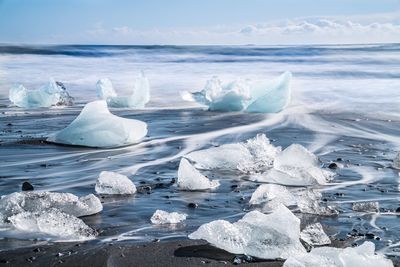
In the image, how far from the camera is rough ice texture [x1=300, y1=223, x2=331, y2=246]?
12.0 feet

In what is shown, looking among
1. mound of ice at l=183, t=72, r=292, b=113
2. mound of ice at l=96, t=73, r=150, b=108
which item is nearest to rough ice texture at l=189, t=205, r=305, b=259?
mound of ice at l=183, t=72, r=292, b=113

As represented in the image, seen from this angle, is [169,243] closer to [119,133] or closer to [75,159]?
[75,159]

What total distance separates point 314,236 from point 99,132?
4.00 metres

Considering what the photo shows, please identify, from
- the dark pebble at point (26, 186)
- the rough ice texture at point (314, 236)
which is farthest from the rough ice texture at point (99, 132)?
the rough ice texture at point (314, 236)

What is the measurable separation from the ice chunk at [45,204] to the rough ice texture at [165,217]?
1.46ft

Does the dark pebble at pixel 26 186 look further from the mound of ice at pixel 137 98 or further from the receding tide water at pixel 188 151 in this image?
the mound of ice at pixel 137 98

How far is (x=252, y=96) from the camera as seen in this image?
1102 cm

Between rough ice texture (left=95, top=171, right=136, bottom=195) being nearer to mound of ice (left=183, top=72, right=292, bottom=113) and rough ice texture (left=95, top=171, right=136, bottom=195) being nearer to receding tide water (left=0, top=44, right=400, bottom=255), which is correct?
receding tide water (left=0, top=44, right=400, bottom=255)

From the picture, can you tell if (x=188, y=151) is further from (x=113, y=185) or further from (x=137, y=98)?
(x=137, y=98)

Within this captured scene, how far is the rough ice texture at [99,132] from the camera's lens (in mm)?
7176

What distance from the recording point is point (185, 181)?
506 centimetres

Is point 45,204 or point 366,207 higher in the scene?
point 45,204

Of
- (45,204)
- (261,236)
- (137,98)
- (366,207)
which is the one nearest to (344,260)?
(261,236)

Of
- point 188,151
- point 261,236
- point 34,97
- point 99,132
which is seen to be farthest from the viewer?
point 34,97
